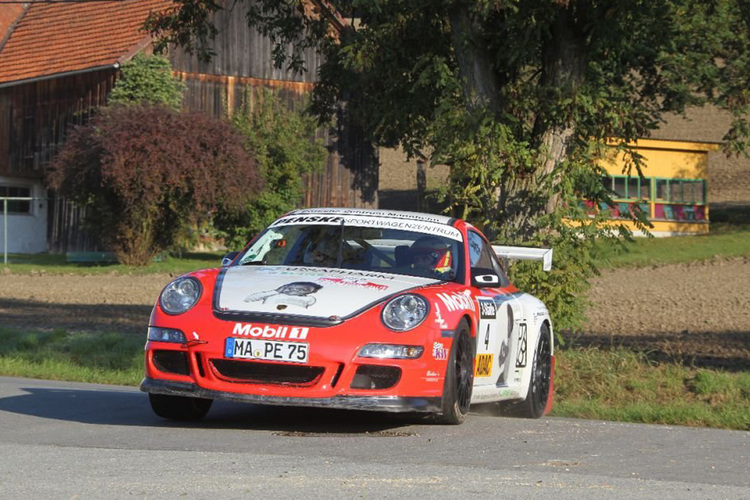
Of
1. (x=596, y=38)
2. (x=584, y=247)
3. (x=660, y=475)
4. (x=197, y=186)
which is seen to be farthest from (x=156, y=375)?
(x=197, y=186)

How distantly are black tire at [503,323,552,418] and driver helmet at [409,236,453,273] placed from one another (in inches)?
51.9

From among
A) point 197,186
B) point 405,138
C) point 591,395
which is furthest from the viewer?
point 197,186

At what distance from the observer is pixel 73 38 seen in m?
43.8

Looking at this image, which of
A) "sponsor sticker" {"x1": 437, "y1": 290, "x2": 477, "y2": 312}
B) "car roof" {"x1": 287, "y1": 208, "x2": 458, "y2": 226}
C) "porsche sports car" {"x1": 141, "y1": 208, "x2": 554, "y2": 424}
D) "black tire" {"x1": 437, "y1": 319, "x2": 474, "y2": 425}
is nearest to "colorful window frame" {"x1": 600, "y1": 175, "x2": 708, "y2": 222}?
"car roof" {"x1": 287, "y1": 208, "x2": 458, "y2": 226}

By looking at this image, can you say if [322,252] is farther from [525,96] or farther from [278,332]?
[525,96]

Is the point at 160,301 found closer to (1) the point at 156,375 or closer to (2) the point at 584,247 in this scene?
(1) the point at 156,375

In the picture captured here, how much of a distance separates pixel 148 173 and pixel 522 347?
26938 millimetres

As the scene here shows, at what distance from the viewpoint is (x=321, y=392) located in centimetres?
832

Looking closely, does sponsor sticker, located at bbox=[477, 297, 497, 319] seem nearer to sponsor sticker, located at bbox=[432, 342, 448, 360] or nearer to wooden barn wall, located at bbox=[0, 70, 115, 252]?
sponsor sticker, located at bbox=[432, 342, 448, 360]

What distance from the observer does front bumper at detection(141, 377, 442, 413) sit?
8.32 m

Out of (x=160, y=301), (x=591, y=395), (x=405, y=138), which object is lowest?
(x=591, y=395)

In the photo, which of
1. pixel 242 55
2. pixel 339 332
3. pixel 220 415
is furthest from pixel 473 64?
pixel 242 55

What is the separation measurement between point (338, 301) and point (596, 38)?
7063 millimetres

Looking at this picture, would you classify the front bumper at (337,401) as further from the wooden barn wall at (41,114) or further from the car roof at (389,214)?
the wooden barn wall at (41,114)
